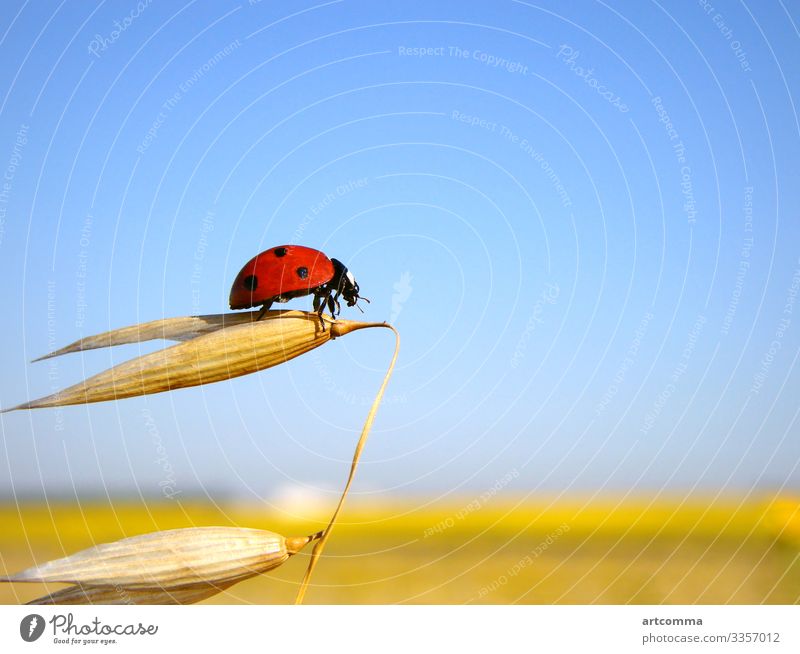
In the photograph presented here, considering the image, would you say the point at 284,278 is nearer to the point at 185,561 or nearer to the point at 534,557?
the point at 185,561

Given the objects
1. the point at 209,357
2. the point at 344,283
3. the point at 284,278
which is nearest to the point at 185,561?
the point at 209,357

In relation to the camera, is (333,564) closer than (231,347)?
No

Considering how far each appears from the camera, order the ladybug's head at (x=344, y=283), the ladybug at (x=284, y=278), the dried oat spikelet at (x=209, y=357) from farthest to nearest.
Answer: the ladybug's head at (x=344, y=283), the ladybug at (x=284, y=278), the dried oat spikelet at (x=209, y=357)

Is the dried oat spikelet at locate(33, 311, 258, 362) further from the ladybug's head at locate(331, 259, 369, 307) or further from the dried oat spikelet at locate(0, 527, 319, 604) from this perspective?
the ladybug's head at locate(331, 259, 369, 307)
